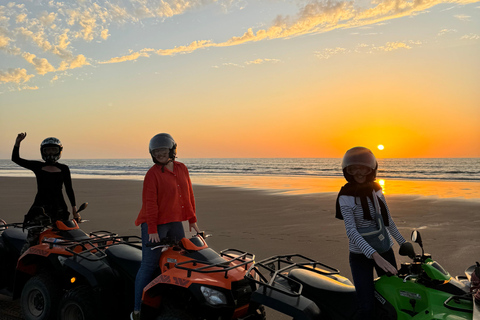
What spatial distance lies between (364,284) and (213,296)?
1.30 meters

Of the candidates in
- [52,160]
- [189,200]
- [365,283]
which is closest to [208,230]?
[52,160]

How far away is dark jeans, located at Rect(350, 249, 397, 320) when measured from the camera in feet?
11.3

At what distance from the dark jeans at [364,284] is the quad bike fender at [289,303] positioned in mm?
359

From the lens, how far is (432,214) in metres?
14.0

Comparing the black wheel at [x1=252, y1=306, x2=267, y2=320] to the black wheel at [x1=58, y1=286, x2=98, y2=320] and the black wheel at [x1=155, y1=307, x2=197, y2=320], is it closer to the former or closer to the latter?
the black wheel at [x1=155, y1=307, x2=197, y2=320]

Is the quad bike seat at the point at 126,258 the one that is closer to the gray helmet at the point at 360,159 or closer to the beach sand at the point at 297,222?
the beach sand at the point at 297,222

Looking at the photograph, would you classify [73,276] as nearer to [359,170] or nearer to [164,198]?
[164,198]

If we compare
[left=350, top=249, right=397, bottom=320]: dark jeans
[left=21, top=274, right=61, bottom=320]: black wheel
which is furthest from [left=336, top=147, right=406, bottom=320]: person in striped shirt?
[left=21, top=274, right=61, bottom=320]: black wheel

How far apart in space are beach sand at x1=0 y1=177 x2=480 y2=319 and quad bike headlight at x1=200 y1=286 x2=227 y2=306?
186cm

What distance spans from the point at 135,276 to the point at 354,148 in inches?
105

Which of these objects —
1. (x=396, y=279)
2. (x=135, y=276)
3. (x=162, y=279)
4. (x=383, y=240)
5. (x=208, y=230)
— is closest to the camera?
(x=396, y=279)

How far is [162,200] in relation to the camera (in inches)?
181

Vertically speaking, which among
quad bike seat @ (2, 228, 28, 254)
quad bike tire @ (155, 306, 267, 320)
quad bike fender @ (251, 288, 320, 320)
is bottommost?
quad bike tire @ (155, 306, 267, 320)

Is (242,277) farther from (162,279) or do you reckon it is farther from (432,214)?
(432,214)
